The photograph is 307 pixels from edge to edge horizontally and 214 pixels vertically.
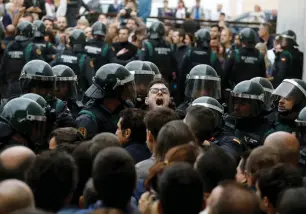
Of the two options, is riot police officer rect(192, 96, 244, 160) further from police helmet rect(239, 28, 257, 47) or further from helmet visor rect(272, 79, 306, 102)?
police helmet rect(239, 28, 257, 47)

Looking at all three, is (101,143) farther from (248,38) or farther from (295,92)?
(248,38)

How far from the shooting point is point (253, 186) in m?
6.22

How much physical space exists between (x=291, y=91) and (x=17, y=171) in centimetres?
458

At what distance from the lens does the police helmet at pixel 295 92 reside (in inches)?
384

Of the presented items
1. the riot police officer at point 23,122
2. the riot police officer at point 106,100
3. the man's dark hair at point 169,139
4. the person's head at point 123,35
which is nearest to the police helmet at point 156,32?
the person's head at point 123,35

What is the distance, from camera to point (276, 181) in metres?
5.79

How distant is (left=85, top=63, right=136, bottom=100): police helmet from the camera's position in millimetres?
9312

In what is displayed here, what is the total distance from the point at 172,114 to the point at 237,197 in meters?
2.64

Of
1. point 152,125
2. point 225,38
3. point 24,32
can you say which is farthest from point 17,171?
point 225,38

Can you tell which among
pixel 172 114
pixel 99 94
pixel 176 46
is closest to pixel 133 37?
pixel 176 46

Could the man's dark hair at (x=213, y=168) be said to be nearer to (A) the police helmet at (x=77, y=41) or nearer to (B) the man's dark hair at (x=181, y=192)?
(B) the man's dark hair at (x=181, y=192)

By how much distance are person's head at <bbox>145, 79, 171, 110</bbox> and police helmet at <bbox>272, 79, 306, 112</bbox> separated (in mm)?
1105

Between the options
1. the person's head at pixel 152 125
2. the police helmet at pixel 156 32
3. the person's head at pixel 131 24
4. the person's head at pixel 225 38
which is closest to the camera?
the person's head at pixel 152 125

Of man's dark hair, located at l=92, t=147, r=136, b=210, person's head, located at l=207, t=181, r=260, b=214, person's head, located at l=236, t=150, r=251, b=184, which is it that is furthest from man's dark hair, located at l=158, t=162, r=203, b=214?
person's head, located at l=236, t=150, r=251, b=184
